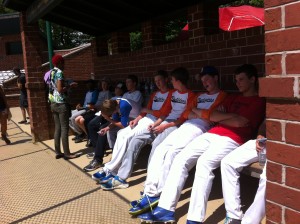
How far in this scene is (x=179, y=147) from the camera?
133 inches

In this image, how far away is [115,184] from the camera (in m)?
3.99

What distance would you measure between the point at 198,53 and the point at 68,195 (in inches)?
106

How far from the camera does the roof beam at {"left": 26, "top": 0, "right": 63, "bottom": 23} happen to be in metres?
5.18

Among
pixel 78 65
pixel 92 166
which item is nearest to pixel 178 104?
pixel 92 166

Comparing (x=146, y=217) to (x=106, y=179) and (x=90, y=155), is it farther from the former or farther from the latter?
(x=90, y=155)

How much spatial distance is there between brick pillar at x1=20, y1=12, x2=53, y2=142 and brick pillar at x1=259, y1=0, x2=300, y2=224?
5986 mm

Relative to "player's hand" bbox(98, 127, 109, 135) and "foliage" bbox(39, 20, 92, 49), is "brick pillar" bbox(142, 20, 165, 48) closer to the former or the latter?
"player's hand" bbox(98, 127, 109, 135)

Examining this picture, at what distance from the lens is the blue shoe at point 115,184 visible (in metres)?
3.98

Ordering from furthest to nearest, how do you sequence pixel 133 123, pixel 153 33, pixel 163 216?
pixel 153 33 → pixel 133 123 → pixel 163 216

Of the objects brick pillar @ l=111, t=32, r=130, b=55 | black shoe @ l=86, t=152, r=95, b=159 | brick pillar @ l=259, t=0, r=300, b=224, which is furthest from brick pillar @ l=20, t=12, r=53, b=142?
brick pillar @ l=259, t=0, r=300, b=224

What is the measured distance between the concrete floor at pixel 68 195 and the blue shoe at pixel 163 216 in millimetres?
185

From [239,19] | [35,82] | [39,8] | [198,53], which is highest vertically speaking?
[39,8]

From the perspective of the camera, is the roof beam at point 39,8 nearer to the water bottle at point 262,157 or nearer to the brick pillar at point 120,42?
the brick pillar at point 120,42

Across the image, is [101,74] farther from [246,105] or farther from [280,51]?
[280,51]
